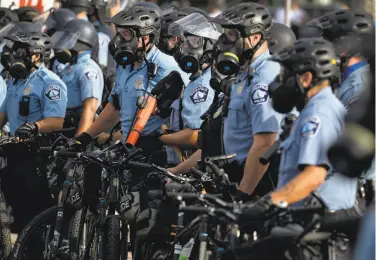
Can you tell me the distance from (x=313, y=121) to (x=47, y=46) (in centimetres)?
514

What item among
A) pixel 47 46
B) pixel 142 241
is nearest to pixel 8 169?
pixel 47 46

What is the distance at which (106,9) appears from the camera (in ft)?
51.8

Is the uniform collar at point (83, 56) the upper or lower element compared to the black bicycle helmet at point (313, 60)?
lower

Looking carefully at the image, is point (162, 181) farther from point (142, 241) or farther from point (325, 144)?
point (325, 144)

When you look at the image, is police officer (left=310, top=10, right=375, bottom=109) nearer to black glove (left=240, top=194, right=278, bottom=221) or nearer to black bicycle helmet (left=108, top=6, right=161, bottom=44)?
black glove (left=240, top=194, right=278, bottom=221)

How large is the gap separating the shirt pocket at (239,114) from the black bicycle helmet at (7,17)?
782cm

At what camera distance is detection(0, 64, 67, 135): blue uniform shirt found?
34.8ft

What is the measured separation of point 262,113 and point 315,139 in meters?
1.11

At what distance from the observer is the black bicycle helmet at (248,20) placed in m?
7.77

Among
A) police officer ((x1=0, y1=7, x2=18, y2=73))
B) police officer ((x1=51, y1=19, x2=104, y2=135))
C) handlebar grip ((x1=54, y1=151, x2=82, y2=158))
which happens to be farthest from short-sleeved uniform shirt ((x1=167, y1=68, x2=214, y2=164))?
police officer ((x1=0, y1=7, x2=18, y2=73))

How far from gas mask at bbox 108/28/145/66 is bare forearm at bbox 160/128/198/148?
735mm

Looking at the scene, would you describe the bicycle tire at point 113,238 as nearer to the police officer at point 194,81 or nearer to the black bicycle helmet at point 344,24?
the police officer at point 194,81

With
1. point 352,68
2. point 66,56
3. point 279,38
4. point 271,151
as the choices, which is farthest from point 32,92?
point 271,151

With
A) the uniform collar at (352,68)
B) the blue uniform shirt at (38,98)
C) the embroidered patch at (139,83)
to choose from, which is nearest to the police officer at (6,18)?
the blue uniform shirt at (38,98)
